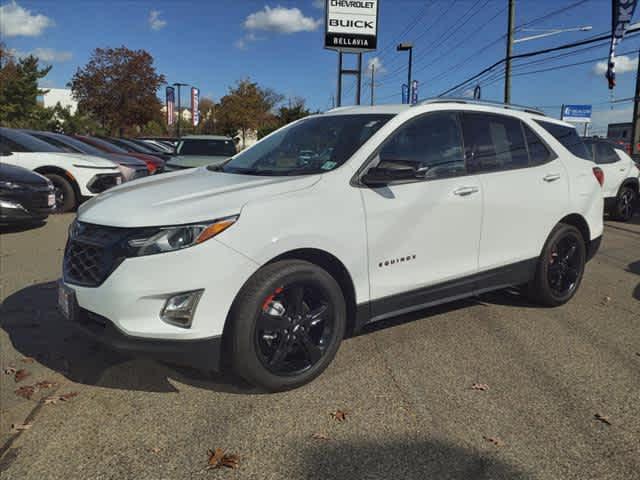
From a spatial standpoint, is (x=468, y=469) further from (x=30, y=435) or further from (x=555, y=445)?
(x=30, y=435)

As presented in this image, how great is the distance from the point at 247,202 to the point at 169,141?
24025mm

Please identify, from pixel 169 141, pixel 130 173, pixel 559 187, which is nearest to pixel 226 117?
pixel 169 141

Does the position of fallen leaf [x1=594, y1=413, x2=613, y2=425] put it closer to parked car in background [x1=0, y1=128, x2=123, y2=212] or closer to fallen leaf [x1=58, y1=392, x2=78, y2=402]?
fallen leaf [x1=58, y1=392, x2=78, y2=402]

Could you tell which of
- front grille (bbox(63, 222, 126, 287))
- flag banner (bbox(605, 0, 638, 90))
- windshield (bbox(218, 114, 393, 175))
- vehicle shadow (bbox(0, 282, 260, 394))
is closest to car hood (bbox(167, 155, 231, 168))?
vehicle shadow (bbox(0, 282, 260, 394))

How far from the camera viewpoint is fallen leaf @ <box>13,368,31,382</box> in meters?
3.42

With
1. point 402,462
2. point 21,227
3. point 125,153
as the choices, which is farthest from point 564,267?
point 125,153

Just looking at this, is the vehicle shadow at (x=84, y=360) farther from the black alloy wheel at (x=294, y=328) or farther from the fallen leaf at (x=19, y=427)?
the fallen leaf at (x=19, y=427)

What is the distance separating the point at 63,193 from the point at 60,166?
53cm

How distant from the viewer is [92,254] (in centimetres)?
301

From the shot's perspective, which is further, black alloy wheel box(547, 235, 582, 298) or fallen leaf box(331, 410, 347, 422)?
black alloy wheel box(547, 235, 582, 298)

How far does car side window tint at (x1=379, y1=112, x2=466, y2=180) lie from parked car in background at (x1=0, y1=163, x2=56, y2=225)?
6525 mm

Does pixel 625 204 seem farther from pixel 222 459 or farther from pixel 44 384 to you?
pixel 44 384

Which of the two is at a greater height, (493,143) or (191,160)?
(493,143)

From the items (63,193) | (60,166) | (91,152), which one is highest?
(91,152)
